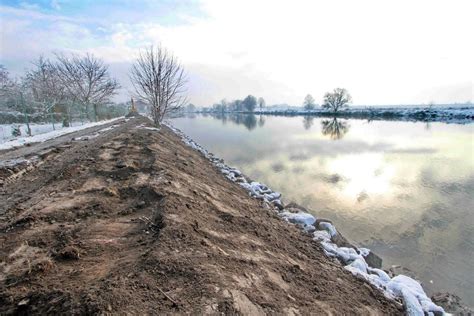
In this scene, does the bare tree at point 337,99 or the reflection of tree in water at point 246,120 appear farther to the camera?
the bare tree at point 337,99

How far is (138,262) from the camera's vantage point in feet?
9.84

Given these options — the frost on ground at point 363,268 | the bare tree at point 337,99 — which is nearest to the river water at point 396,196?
the frost on ground at point 363,268

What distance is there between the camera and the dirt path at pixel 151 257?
2.55 meters

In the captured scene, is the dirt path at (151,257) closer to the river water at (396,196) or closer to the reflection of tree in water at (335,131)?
the river water at (396,196)

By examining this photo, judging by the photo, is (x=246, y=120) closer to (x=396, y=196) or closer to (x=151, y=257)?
(x=396, y=196)

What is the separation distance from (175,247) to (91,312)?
1.30 m

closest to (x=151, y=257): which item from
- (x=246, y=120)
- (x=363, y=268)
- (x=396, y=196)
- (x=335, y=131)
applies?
(x=363, y=268)

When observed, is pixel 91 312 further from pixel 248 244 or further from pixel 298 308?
pixel 248 244

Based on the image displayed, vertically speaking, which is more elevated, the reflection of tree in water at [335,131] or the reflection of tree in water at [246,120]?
the reflection of tree in water at [246,120]

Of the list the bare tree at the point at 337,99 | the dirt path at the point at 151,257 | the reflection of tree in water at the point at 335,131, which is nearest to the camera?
the dirt path at the point at 151,257

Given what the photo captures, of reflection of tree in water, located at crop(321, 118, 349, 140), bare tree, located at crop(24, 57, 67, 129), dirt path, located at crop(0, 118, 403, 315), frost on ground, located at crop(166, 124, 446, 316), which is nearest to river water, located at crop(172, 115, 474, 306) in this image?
frost on ground, located at crop(166, 124, 446, 316)

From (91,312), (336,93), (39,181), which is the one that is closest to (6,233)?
(91,312)

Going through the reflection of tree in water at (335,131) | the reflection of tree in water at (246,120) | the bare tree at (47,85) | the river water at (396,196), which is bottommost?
the river water at (396,196)

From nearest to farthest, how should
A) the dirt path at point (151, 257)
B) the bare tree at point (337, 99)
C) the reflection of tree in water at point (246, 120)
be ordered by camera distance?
the dirt path at point (151, 257)
the reflection of tree in water at point (246, 120)
the bare tree at point (337, 99)
